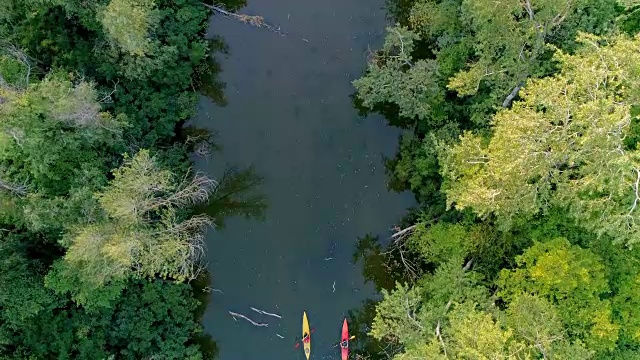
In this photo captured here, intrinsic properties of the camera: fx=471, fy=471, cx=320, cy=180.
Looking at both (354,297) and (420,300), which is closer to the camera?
(420,300)

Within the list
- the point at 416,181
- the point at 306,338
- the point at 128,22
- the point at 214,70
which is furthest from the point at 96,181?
the point at 416,181

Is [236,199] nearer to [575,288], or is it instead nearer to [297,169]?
[297,169]

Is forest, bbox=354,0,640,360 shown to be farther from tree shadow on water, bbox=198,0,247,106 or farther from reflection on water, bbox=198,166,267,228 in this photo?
tree shadow on water, bbox=198,0,247,106

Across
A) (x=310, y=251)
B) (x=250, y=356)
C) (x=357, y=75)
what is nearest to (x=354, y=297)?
(x=310, y=251)

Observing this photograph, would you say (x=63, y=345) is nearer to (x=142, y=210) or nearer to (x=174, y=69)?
(x=142, y=210)

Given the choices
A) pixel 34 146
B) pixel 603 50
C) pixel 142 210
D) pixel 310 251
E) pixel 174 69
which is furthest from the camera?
pixel 310 251

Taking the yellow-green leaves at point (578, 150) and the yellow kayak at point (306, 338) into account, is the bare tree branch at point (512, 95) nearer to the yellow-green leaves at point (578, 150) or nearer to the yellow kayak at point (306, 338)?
the yellow-green leaves at point (578, 150)
